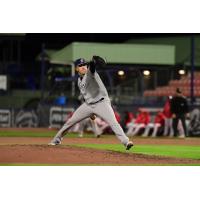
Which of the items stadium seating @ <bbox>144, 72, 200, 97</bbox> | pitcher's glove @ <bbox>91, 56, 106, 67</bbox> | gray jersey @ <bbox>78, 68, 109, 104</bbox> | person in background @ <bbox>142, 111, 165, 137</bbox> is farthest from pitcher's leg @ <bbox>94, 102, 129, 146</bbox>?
stadium seating @ <bbox>144, 72, 200, 97</bbox>

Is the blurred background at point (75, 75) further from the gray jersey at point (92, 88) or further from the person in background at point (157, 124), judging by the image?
the person in background at point (157, 124)

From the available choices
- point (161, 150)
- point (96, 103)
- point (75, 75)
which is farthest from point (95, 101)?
point (75, 75)

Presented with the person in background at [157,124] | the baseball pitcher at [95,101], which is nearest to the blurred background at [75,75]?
the baseball pitcher at [95,101]

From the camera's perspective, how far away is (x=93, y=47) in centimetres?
1330

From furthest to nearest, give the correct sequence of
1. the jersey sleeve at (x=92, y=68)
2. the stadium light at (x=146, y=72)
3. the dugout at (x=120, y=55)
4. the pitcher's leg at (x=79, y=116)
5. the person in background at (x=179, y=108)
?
the person in background at (x=179, y=108) < the stadium light at (x=146, y=72) < the dugout at (x=120, y=55) < the pitcher's leg at (x=79, y=116) < the jersey sleeve at (x=92, y=68)

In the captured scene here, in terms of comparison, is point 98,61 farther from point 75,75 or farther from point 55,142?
point 75,75

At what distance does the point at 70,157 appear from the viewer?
35.9 ft

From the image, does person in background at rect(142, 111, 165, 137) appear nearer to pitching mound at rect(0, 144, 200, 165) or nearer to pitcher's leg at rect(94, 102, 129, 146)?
pitcher's leg at rect(94, 102, 129, 146)

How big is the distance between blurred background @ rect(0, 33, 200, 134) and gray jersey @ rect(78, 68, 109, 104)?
2.09 feet

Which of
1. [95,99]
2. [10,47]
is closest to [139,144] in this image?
[95,99]

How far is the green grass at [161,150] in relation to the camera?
1157cm

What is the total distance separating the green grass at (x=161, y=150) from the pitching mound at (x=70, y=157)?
0.28 m
